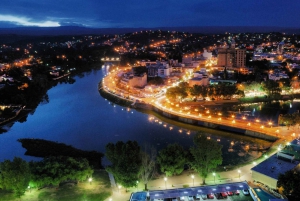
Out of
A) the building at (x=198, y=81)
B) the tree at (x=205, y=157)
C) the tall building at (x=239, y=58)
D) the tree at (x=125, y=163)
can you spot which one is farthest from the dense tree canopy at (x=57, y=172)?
the tall building at (x=239, y=58)

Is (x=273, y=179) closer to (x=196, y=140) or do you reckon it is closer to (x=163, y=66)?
(x=196, y=140)

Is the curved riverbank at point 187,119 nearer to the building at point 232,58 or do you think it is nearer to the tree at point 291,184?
the tree at point 291,184

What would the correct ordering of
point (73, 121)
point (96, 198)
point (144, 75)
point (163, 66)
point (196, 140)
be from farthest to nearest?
1. point (163, 66)
2. point (144, 75)
3. point (73, 121)
4. point (196, 140)
5. point (96, 198)

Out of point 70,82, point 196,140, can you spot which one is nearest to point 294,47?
point 70,82

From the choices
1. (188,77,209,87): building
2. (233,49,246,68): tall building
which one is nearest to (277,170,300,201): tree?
(188,77,209,87): building

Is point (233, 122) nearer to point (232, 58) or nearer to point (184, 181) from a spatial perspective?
point (184, 181)

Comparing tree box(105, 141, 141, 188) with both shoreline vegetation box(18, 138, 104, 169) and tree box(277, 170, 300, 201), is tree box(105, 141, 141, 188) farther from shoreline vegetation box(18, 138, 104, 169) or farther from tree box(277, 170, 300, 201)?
tree box(277, 170, 300, 201)
